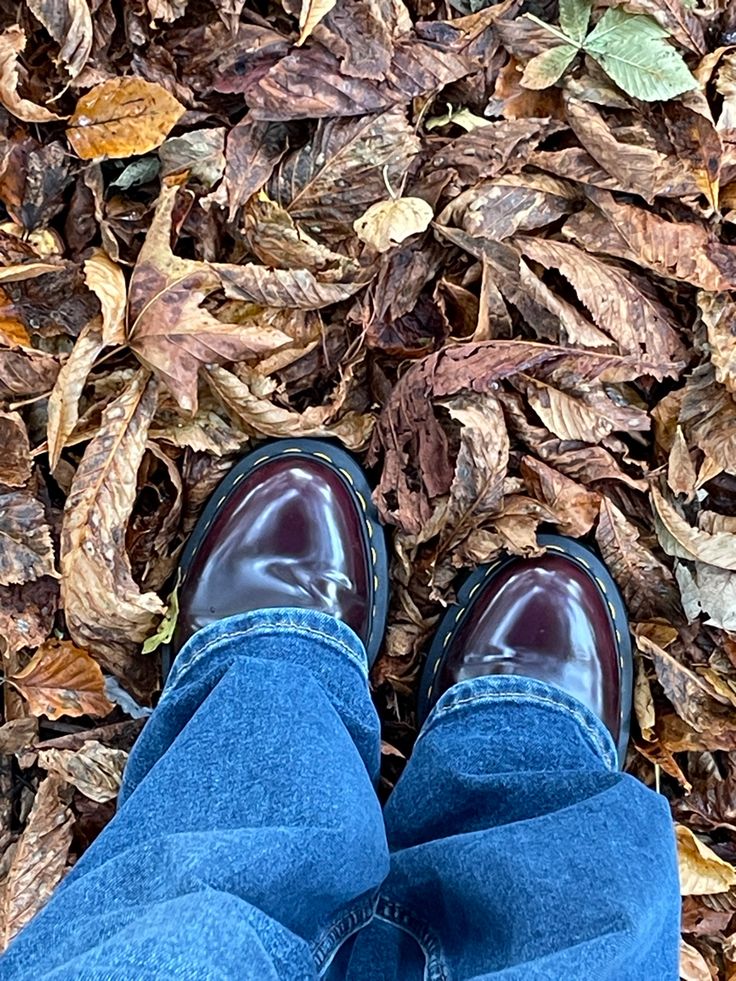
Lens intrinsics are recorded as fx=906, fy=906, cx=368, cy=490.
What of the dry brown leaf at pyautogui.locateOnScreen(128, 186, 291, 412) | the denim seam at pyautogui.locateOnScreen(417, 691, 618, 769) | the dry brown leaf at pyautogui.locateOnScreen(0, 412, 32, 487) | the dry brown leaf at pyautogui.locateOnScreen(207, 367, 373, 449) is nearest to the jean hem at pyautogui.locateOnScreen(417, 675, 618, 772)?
the denim seam at pyautogui.locateOnScreen(417, 691, 618, 769)

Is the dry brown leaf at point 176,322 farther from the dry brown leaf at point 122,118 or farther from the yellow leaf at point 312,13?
the yellow leaf at point 312,13

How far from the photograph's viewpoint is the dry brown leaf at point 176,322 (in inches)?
38.7

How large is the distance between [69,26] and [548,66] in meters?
0.52

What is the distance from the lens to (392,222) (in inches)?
38.7

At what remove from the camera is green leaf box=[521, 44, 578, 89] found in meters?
0.99

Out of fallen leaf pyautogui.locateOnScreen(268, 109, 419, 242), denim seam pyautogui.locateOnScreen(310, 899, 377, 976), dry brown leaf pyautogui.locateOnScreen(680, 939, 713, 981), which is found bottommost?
dry brown leaf pyautogui.locateOnScreen(680, 939, 713, 981)

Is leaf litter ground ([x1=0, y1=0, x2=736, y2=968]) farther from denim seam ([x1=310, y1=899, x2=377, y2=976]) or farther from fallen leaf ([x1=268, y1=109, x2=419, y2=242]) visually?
denim seam ([x1=310, y1=899, x2=377, y2=976])

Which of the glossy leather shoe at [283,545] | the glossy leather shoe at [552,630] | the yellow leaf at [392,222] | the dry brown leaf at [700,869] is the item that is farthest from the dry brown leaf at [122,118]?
the dry brown leaf at [700,869]

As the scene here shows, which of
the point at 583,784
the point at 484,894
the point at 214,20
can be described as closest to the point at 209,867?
the point at 484,894

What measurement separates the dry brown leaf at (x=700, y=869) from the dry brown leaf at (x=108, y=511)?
2.23ft

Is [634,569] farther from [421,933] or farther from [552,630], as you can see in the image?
[421,933]

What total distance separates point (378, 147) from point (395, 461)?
13.8 inches

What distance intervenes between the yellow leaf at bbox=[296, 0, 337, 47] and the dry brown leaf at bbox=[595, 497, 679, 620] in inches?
23.9

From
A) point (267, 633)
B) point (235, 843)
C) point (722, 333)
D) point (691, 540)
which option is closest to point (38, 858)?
point (267, 633)
